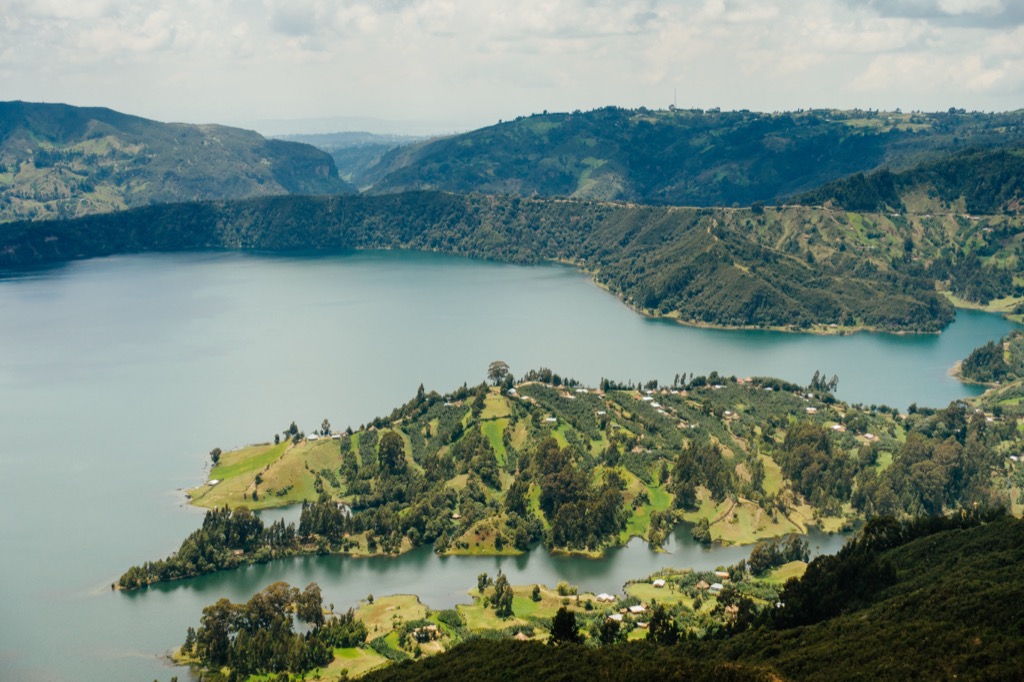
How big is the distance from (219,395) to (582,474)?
5117cm

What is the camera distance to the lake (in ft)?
261

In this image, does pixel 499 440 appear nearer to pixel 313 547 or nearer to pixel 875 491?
pixel 313 547

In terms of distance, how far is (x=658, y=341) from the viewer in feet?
544

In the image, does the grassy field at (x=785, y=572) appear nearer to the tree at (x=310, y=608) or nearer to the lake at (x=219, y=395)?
the lake at (x=219, y=395)

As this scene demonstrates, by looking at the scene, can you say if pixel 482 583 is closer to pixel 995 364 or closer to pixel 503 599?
pixel 503 599

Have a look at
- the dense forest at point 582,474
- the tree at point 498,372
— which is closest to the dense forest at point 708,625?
the dense forest at point 582,474

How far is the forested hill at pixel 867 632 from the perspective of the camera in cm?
4894

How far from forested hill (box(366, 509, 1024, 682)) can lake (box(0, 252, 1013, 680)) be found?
62.8 feet

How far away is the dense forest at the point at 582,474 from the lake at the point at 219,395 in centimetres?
273

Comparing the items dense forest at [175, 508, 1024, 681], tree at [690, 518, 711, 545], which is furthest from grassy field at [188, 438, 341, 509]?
tree at [690, 518, 711, 545]

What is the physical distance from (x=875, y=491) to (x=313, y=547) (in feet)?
165

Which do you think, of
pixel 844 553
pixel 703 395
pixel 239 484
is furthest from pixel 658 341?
pixel 844 553

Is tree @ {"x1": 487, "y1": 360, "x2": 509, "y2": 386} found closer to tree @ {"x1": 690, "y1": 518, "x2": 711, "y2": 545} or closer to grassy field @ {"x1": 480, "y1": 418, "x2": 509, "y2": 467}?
grassy field @ {"x1": 480, "y1": 418, "x2": 509, "y2": 467}

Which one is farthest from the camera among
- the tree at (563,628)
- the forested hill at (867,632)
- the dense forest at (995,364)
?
the dense forest at (995,364)
